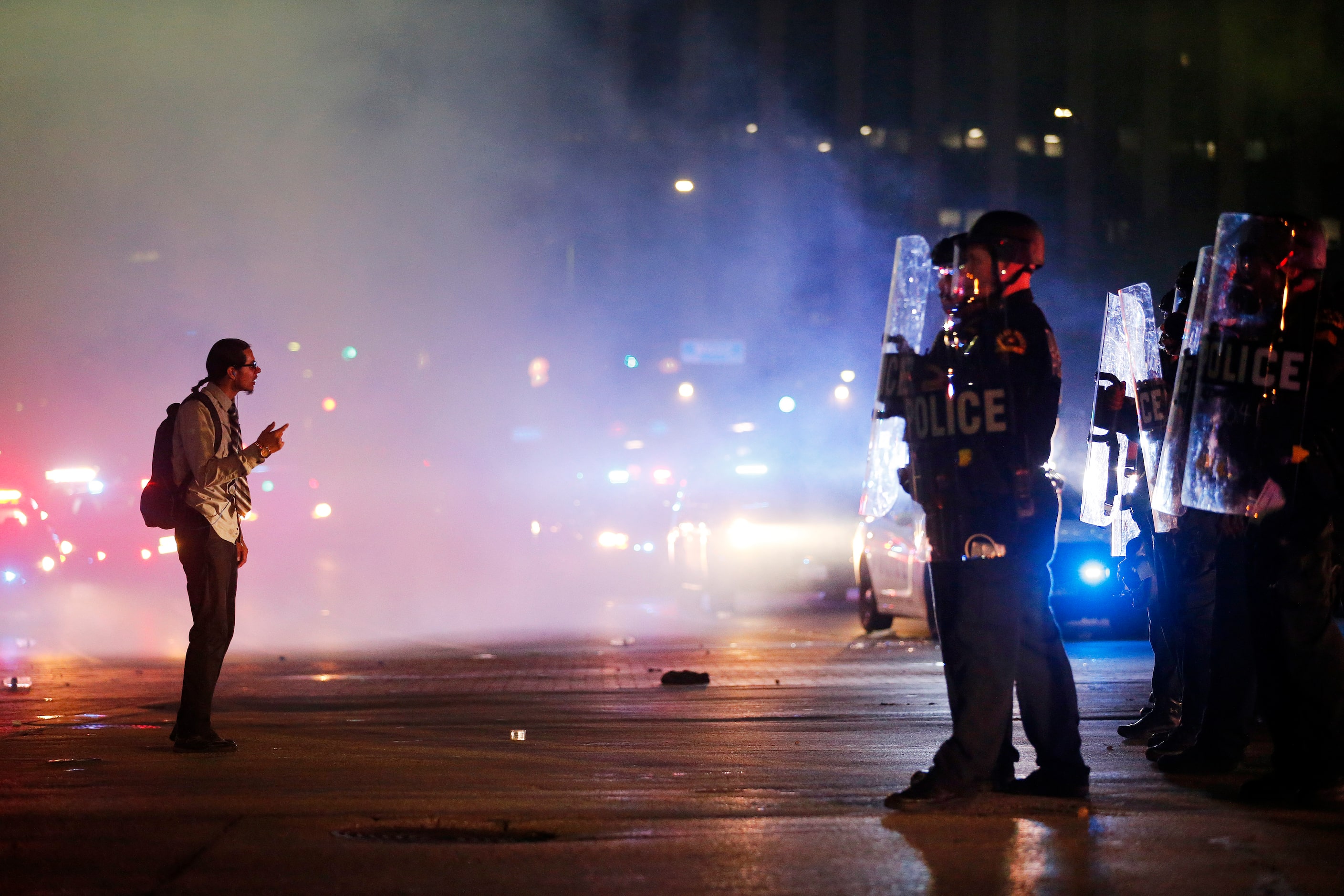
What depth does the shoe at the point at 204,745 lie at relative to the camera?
5.15 m

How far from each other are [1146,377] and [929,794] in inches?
100

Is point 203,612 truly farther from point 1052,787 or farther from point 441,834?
point 1052,787

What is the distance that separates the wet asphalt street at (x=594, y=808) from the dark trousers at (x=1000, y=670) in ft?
0.49

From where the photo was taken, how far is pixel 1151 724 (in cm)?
554

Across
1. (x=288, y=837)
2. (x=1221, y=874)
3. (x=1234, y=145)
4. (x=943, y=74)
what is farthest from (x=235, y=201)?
(x=1234, y=145)

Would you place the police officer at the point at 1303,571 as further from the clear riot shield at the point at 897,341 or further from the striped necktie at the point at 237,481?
the striped necktie at the point at 237,481

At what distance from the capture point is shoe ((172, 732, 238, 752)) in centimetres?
515

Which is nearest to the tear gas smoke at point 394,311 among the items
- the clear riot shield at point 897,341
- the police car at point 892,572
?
the police car at point 892,572

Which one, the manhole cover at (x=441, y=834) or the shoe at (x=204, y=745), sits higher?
the shoe at (x=204, y=745)

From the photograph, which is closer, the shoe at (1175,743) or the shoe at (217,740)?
the shoe at (1175,743)

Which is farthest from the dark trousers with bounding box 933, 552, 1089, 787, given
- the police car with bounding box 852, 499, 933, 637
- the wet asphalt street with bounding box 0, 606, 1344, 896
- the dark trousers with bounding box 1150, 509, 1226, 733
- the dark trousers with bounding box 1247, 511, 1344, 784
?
the police car with bounding box 852, 499, 933, 637

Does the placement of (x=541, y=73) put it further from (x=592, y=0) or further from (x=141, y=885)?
(x=592, y=0)

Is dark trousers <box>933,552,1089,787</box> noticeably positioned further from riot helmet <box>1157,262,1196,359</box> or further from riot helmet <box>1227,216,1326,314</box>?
riot helmet <box>1157,262,1196,359</box>

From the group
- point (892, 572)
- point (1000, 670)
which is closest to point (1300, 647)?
point (1000, 670)
